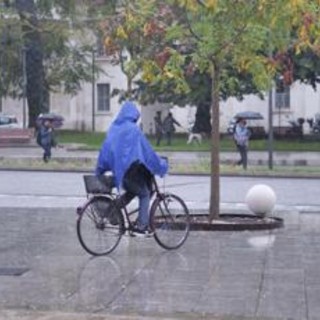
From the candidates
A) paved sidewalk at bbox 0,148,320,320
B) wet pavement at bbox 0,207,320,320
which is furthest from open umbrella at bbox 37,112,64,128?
wet pavement at bbox 0,207,320,320

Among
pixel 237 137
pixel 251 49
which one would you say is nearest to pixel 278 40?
pixel 251 49

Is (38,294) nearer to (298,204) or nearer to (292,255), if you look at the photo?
(292,255)

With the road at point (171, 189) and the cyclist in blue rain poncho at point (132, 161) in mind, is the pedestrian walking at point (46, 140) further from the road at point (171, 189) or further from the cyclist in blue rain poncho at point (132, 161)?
the cyclist in blue rain poncho at point (132, 161)

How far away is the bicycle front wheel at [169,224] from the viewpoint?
12742 mm

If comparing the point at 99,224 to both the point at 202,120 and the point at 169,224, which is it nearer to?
the point at 169,224

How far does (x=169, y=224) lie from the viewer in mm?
12984

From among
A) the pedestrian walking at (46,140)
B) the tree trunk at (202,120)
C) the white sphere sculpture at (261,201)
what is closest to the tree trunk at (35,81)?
the tree trunk at (202,120)

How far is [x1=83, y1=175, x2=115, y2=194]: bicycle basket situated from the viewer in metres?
12.2

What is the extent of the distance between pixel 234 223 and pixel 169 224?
2352 mm

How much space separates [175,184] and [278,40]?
12210mm

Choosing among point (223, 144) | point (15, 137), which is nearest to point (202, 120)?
point (223, 144)

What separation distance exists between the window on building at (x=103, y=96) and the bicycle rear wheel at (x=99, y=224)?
204 feet

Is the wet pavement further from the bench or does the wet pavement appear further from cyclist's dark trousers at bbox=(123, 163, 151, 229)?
the bench

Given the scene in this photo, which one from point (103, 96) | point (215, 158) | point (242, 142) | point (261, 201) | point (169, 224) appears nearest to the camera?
point (169, 224)
